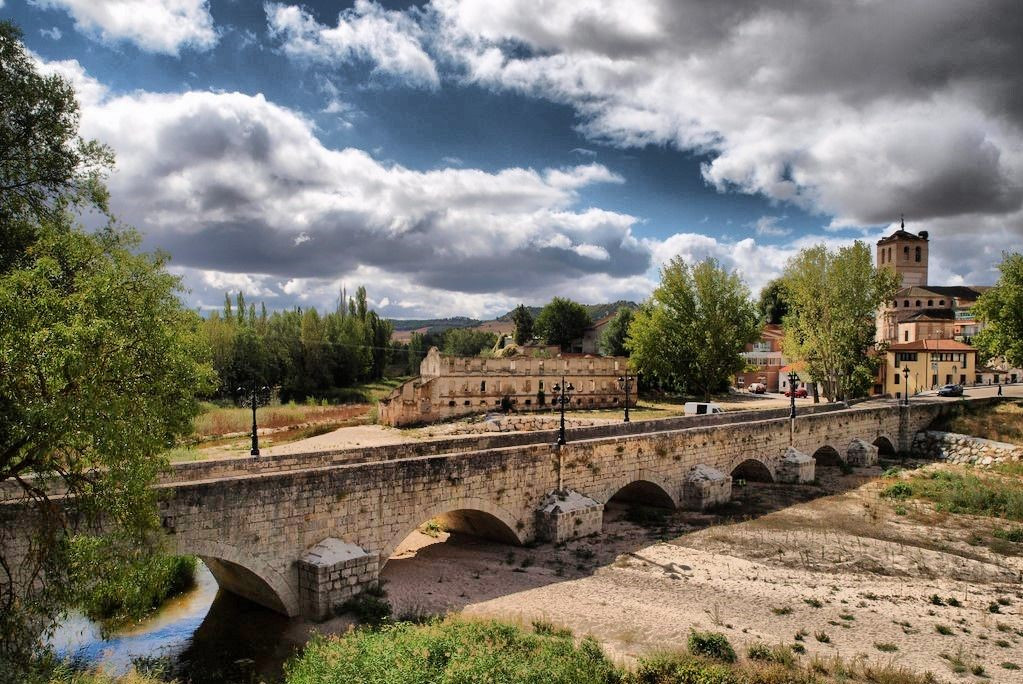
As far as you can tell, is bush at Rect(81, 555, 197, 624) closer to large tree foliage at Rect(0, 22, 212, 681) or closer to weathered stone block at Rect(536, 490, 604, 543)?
large tree foliage at Rect(0, 22, 212, 681)

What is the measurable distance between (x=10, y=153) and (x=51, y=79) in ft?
5.60

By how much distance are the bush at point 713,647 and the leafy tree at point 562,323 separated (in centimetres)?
6624

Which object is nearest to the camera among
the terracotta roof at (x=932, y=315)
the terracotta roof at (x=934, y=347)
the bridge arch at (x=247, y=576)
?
the bridge arch at (x=247, y=576)

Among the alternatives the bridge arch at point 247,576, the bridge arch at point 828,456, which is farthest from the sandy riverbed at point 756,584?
the bridge arch at point 828,456

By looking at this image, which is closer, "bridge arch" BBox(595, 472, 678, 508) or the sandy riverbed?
the sandy riverbed

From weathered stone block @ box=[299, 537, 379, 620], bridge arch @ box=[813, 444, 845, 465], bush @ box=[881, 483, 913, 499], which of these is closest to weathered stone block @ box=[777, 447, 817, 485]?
bush @ box=[881, 483, 913, 499]

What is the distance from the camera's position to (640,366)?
1839 inches

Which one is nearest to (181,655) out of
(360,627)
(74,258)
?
(360,627)

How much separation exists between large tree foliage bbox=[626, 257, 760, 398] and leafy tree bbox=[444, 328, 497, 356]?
49536 millimetres

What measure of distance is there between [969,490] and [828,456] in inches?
286

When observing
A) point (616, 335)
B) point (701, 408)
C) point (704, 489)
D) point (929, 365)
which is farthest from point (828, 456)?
point (616, 335)

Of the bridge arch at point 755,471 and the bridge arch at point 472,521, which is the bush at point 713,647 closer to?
the bridge arch at point 472,521

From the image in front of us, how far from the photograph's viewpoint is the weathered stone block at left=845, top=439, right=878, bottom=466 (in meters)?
30.3

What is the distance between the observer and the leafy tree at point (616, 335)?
63.3 m
